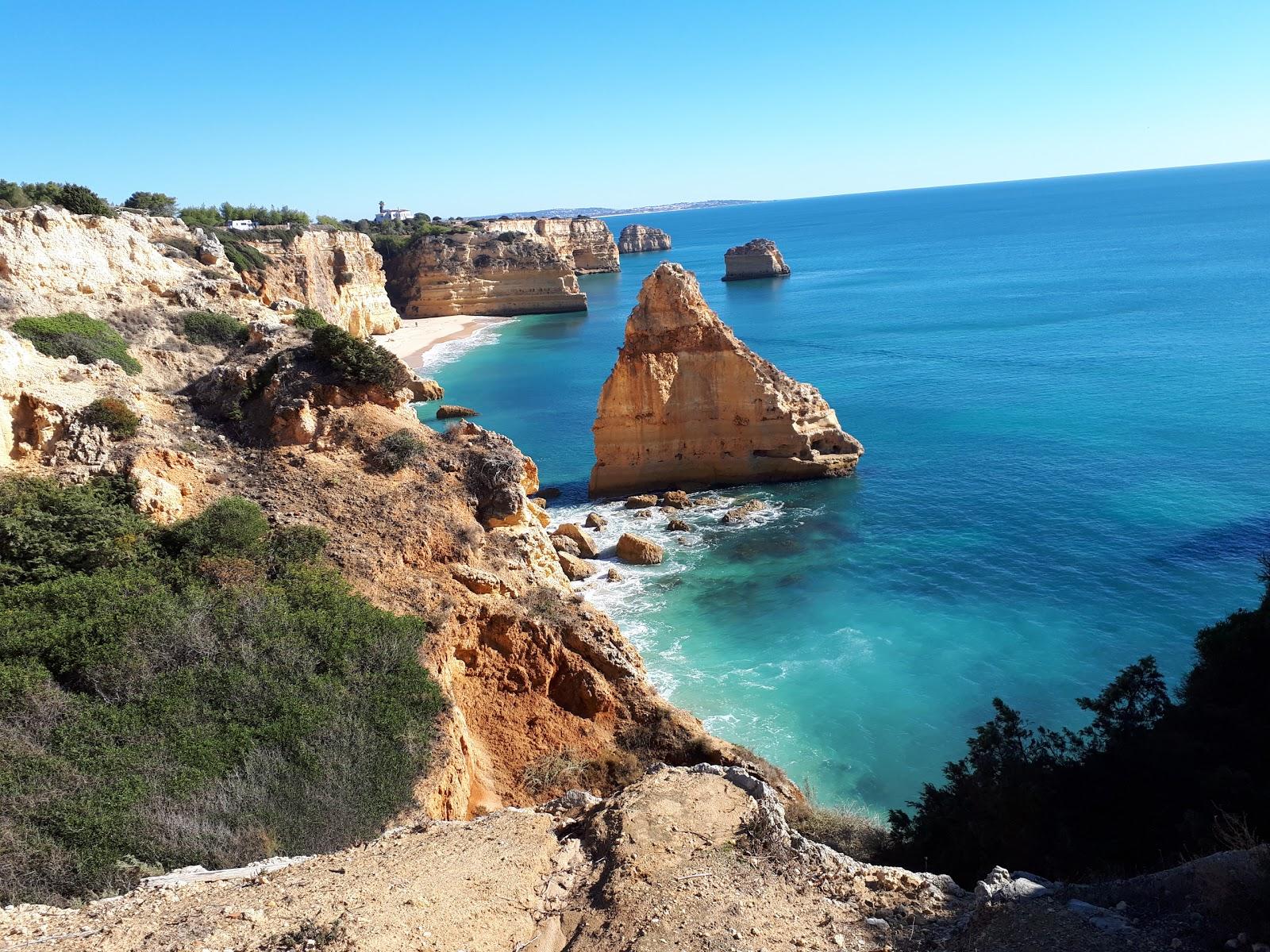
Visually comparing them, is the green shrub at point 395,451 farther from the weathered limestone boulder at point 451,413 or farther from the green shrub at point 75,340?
the weathered limestone boulder at point 451,413

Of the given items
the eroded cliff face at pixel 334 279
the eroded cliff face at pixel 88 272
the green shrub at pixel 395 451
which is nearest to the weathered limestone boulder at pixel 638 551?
the green shrub at pixel 395 451

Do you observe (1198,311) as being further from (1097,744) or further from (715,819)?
(715,819)

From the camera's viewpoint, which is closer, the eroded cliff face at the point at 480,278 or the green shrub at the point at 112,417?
the green shrub at the point at 112,417

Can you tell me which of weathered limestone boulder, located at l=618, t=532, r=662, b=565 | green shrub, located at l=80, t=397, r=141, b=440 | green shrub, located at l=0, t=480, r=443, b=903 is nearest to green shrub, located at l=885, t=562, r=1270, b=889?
green shrub, located at l=0, t=480, r=443, b=903

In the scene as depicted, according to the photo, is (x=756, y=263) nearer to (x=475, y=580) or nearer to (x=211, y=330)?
(x=211, y=330)

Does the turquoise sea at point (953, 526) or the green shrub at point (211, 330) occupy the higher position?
the green shrub at point (211, 330)

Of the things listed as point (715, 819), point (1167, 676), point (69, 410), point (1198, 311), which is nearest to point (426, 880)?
point (715, 819)

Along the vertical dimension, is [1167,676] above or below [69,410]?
below
